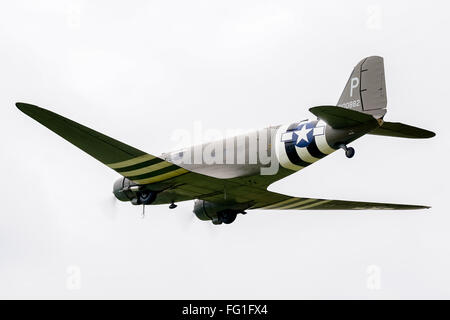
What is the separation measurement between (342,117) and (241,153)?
443 cm

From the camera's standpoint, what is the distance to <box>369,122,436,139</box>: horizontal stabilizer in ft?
87.6

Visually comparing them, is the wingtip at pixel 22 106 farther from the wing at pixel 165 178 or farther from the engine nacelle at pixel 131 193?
the engine nacelle at pixel 131 193

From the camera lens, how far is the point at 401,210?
111ft

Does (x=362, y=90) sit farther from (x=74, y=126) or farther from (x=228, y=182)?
(x=74, y=126)

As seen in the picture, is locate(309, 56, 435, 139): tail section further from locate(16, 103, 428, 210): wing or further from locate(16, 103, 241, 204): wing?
locate(16, 103, 241, 204): wing

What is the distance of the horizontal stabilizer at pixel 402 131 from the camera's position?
87.6 ft

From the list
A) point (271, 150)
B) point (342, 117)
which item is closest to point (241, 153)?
point (271, 150)

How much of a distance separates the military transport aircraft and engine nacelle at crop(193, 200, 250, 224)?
1.5 inches

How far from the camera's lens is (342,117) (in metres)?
25.7

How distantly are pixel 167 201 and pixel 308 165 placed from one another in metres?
6.10

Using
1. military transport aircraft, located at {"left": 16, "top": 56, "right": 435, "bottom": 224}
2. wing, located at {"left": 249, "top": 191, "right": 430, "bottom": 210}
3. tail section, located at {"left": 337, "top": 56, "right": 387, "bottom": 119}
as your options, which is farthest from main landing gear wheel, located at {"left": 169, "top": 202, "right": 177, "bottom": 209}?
tail section, located at {"left": 337, "top": 56, "right": 387, "bottom": 119}

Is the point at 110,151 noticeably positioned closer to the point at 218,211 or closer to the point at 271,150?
the point at 271,150

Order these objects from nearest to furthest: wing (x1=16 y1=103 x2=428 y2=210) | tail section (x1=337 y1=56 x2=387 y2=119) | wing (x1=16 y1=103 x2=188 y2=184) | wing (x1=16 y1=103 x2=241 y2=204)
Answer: wing (x1=16 y1=103 x2=188 y2=184) < wing (x1=16 y1=103 x2=241 y2=204) < wing (x1=16 y1=103 x2=428 y2=210) < tail section (x1=337 y1=56 x2=387 y2=119)

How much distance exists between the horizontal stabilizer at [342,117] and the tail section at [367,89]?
58cm
